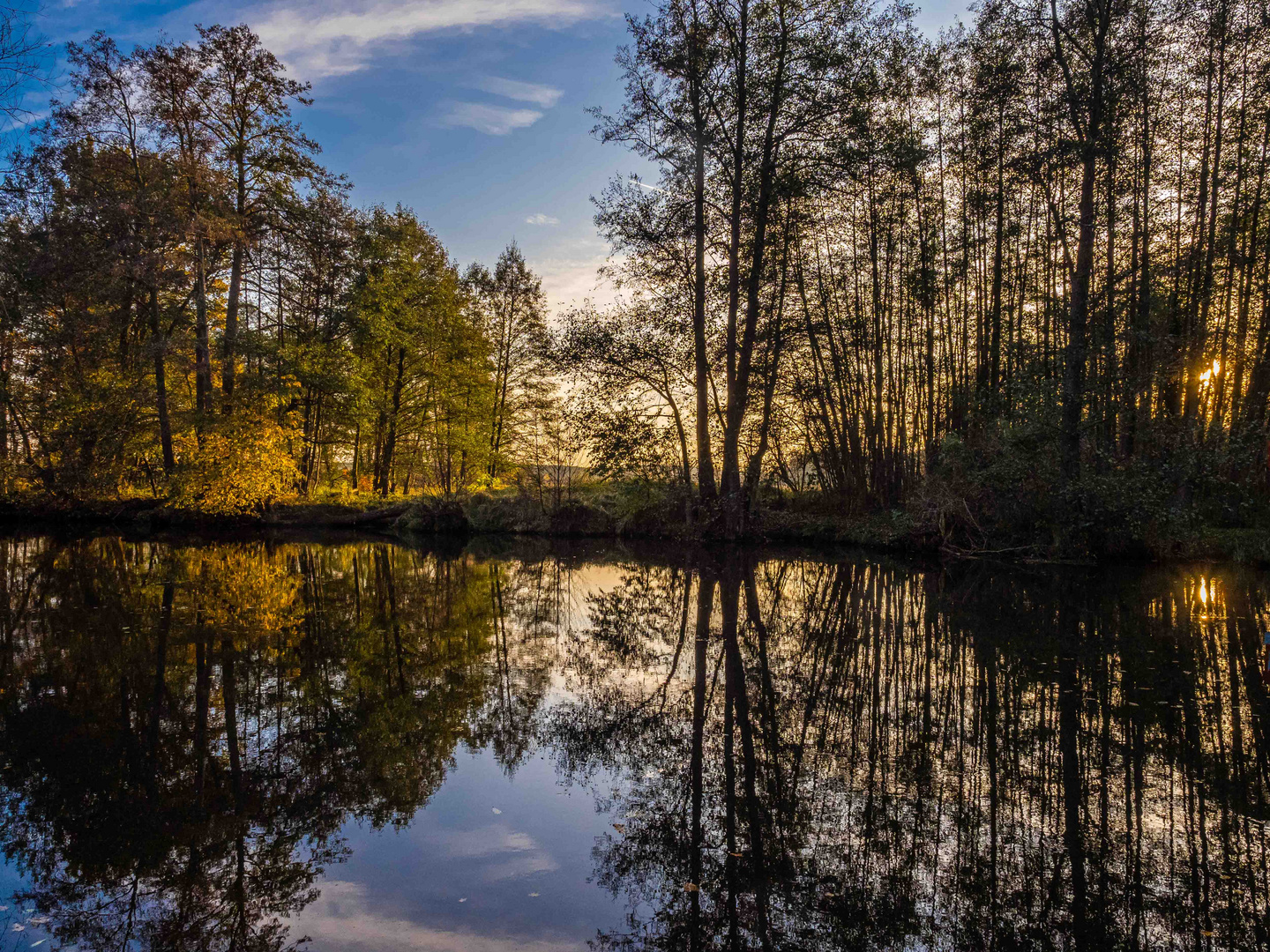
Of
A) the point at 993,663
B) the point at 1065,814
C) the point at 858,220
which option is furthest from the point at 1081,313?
the point at 1065,814

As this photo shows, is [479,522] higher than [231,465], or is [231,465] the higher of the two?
[231,465]

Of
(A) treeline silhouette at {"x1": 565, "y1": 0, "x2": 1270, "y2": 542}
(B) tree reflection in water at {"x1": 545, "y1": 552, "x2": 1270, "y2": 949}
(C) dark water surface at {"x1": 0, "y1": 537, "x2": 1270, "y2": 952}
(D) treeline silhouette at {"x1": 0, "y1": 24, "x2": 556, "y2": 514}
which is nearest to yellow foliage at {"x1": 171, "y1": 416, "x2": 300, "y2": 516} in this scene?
(D) treeline silhouette at {"x1": 0, "y1": 24, "x2": 556, "y2": 514}

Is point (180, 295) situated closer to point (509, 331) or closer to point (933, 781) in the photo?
point (509, 331)

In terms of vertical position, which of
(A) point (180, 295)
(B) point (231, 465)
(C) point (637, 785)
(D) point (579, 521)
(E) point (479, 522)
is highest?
(A) point (180, 295)

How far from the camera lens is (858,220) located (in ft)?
62.7

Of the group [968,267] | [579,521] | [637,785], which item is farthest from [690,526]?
[637,785]

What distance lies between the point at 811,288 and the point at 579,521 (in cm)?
1024

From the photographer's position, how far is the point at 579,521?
22.6 metres

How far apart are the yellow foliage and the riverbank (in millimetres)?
1727

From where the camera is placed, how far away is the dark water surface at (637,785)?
102 inches

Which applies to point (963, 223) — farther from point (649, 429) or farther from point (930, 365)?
point (649, 429)

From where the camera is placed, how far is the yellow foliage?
19859mm

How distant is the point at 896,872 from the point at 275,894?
8.28 ft

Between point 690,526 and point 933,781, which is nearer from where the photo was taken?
point 933,781
